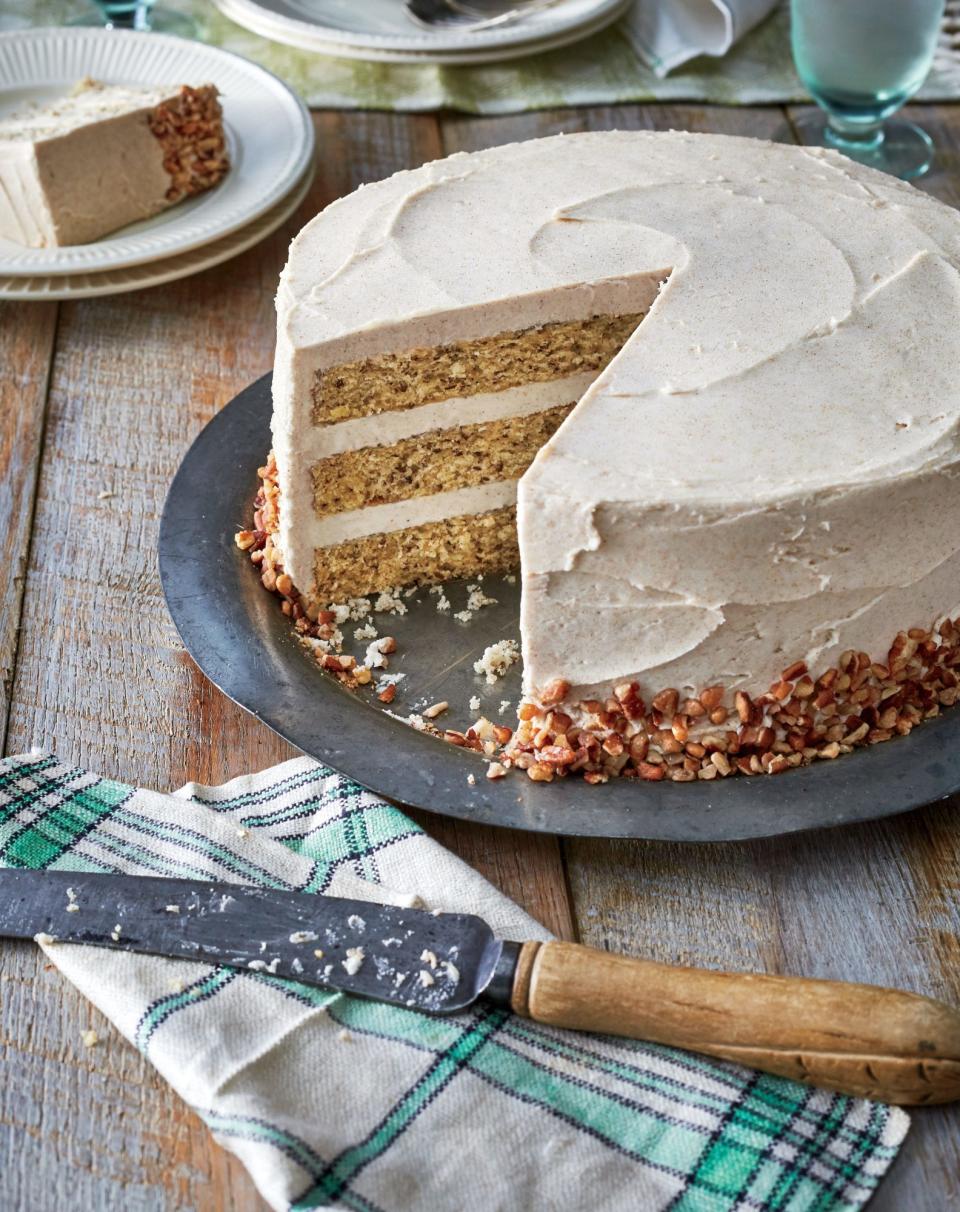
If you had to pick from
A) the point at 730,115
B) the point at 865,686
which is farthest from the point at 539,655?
the point at 730,115

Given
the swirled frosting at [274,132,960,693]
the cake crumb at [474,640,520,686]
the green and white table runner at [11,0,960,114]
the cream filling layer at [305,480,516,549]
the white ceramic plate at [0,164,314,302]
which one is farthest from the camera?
the green and white table runner at [11,0,960,114]

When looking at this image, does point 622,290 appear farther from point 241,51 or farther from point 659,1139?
point 241,51

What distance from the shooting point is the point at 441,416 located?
9.59 feet

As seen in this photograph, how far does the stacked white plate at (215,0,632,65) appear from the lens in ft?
14.2

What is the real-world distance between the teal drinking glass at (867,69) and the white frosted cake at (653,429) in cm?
96

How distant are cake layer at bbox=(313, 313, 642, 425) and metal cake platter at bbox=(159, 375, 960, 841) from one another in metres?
0.36

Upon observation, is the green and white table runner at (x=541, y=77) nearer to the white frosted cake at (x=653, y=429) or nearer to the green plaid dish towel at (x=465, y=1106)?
the white frosted cake at (x=653, y=429)

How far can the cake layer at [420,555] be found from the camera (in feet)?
9.86

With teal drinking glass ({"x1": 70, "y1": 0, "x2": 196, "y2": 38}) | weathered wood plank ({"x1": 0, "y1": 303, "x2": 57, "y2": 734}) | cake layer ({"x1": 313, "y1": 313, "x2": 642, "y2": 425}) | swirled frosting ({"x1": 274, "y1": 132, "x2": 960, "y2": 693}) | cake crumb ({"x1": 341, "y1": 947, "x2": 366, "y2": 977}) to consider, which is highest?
swirled frosting ({"x1": 274, "y1": 132, "x2": 960, "y2": 693})

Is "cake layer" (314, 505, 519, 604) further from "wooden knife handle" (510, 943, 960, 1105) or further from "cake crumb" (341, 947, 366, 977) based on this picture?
"wooden knife handle" (510, 943, 960, 1105)

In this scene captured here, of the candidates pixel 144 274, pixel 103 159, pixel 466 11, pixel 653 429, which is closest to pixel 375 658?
pixel 653 429

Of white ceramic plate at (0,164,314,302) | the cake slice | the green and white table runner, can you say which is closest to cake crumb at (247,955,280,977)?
white ceramic plate at (0,164,314,302)

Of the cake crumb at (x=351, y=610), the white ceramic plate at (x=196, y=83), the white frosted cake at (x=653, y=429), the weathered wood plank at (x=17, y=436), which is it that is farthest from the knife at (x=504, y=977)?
the white ceramic plate at (x=196, y=83)

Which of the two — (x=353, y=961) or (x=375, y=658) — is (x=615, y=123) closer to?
(x=375, y=658)
